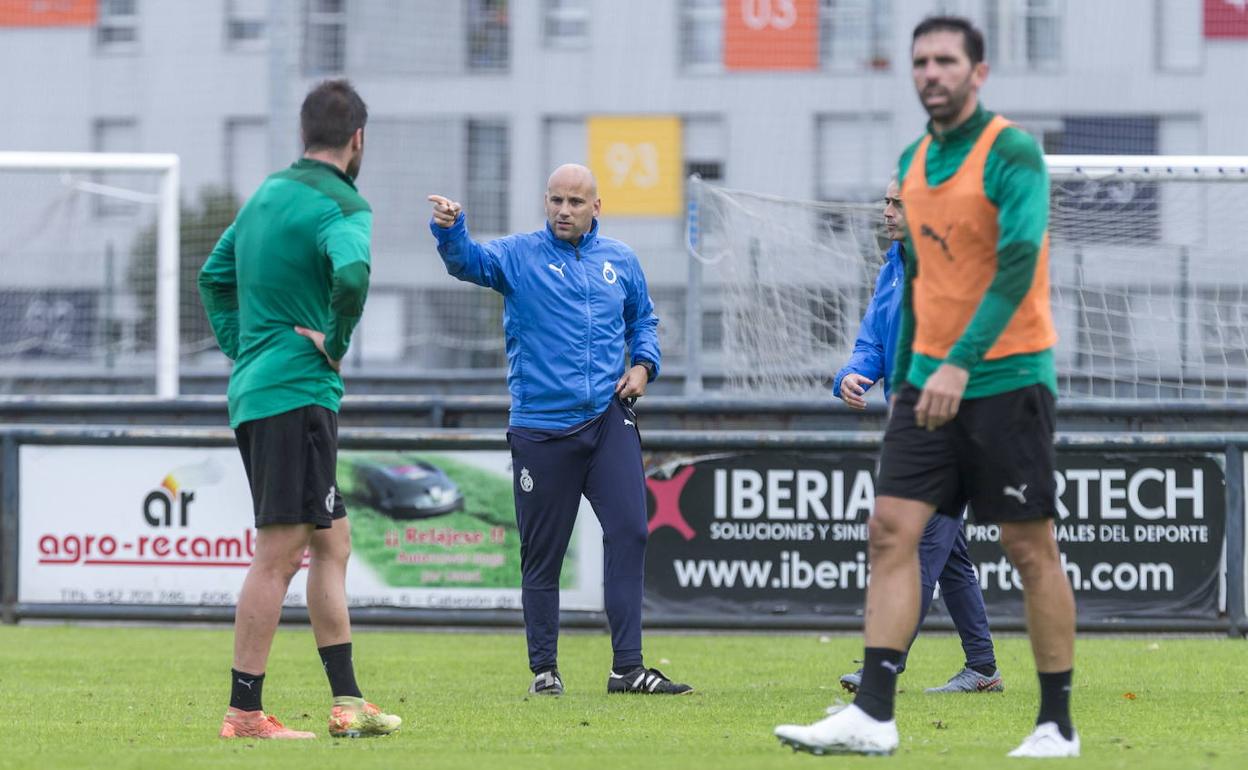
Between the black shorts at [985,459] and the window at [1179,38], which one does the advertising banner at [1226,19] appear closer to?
the window at [1179,38]

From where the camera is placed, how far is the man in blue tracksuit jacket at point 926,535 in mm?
7523

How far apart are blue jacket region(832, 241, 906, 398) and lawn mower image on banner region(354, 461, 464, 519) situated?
3.82m

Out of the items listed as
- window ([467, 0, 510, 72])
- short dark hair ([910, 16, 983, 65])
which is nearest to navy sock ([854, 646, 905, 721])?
short dark hair ([910, 16, 983, 65])

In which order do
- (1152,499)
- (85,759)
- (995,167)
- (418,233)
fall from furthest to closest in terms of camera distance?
(418,233), (1152,499), (85,759), (995,167)

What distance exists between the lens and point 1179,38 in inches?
1444

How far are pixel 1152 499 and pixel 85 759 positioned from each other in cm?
671

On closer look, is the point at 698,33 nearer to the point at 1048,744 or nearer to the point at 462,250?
the point at 462,250

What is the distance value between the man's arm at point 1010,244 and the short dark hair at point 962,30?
1.00 ft

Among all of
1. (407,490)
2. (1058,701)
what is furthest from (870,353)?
(407,490)

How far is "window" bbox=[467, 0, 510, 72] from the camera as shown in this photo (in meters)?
37.5

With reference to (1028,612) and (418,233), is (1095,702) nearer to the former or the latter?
(1028,612)

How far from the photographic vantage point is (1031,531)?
17.2ft

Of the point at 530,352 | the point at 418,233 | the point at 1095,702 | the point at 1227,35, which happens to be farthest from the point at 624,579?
the point at 1227,35

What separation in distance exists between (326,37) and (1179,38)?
16.5 metres
